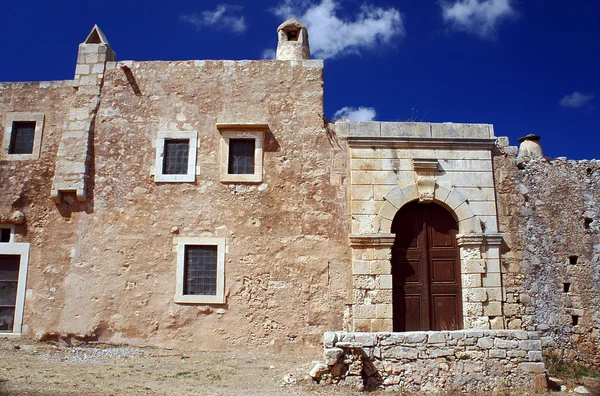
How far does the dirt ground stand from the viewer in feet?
22.5

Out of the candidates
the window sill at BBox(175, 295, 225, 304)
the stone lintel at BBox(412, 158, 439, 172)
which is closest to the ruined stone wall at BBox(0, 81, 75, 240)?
the window sill at BBox(175, 295, 225, 304)

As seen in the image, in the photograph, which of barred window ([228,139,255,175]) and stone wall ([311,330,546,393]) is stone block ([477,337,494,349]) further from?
barred window ([228,139,255,175])

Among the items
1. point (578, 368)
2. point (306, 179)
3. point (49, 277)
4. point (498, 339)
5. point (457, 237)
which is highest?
point (306, 179)

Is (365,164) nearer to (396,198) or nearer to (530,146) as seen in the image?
(396,198)

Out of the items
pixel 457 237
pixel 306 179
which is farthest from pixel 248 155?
pixel 457 237

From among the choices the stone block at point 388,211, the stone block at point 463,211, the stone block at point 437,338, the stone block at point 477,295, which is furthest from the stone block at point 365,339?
the stone block at point 463,211

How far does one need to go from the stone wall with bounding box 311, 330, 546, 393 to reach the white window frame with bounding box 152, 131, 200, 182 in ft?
14.6

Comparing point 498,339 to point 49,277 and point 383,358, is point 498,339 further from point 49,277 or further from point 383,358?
point 49,277

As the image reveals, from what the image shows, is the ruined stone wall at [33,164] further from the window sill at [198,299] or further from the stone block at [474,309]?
the stone block at [474,309]

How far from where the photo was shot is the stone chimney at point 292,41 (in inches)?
424

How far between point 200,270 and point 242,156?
231 centimetres

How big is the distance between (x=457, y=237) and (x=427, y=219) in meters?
0.64

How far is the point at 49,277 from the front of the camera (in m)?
9.80

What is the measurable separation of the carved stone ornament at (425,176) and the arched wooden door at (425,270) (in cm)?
30
